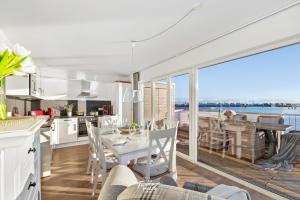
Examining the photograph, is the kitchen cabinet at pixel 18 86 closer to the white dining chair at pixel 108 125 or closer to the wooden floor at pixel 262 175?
the white dining chair at pixel 108 125

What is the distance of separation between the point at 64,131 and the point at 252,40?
16.2ft

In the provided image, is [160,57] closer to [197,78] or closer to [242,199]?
Answer: [197,78]

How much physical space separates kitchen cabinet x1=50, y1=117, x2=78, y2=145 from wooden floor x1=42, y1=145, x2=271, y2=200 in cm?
90

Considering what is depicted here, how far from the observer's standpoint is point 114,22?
2.08 meters

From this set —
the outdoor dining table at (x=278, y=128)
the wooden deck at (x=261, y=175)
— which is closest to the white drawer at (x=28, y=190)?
the wooden deck at (x=261, y=175)

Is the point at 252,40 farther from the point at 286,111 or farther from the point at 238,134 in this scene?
the point at 238,134

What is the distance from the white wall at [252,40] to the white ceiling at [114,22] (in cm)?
17

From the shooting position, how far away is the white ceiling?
1.74 metres

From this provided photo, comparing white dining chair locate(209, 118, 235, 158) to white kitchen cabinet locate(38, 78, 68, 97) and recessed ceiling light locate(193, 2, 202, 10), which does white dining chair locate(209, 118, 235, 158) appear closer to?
recessed ceiling light locate(193, 2, 202, 10)

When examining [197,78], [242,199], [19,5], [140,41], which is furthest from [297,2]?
[19,5]

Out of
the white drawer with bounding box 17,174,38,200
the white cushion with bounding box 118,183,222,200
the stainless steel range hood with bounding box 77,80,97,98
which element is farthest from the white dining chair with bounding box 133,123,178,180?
the stainless steel range hood with bounding box 77,80,97,98

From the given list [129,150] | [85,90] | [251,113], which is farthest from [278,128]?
[85,90]

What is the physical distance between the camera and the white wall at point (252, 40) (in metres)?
1.86

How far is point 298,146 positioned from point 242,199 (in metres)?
2.20
